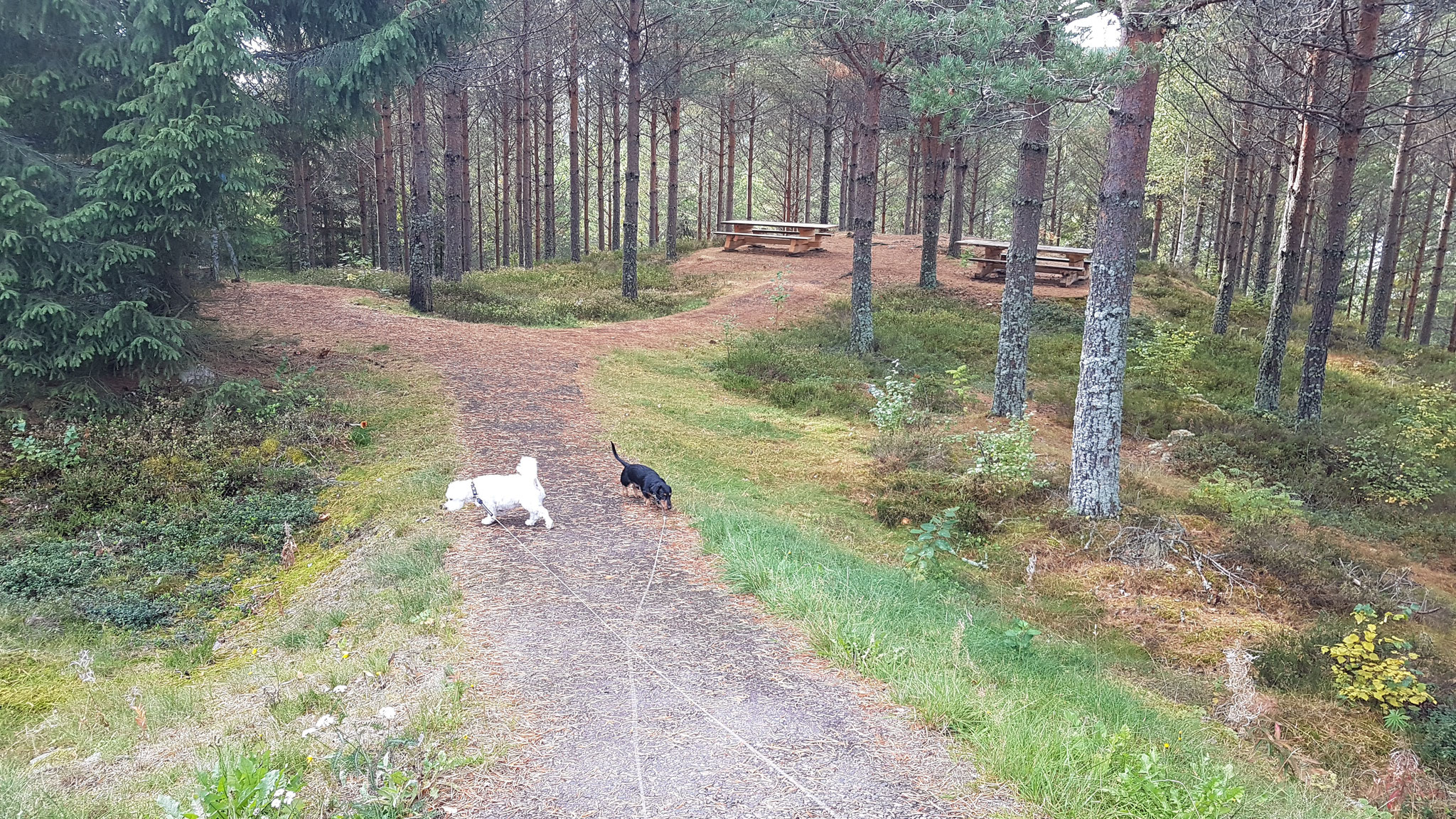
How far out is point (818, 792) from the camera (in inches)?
138

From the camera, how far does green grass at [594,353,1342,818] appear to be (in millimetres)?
3732

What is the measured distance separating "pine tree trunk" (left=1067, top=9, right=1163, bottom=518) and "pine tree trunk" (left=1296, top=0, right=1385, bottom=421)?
583 cm

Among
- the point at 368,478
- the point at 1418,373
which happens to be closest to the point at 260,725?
the point at 368,478

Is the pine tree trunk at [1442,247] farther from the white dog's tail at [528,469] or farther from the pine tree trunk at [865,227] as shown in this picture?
the white dog's tail at [528,469]

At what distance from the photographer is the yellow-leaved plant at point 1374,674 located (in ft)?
18.7

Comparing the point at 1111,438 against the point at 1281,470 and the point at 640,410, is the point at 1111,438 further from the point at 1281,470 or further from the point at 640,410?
the point at 640,410

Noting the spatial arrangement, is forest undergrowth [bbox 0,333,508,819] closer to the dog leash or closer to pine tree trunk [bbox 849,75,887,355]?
the dog leash

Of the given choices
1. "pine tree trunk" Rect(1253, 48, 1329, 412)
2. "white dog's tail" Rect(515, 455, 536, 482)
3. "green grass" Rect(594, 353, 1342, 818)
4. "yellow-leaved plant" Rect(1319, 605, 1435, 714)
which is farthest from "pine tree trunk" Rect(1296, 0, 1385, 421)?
"white dog's tail" Rect(515, 455, 536, 482)

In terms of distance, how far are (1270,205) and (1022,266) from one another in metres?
13.3

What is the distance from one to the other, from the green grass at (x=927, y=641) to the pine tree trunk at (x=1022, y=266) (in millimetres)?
3111

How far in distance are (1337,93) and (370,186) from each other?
95.1 ft

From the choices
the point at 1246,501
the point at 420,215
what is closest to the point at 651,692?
the point at 1246,501

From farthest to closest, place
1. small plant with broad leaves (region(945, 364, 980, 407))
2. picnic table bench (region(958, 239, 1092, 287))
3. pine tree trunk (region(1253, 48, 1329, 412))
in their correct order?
picnic table bench (region(958, 239, 1092, 287)) → pine tree trunk (region(1253, 48, 1329, 412)) → small plant with broad leaves (region(945, 364, 980, 407))

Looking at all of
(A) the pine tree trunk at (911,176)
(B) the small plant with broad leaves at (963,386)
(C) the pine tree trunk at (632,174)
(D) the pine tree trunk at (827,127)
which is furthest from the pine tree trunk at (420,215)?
(A) the pine tree trunk at (911,176)
